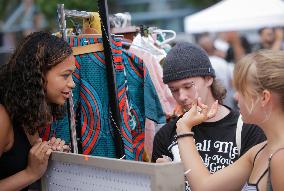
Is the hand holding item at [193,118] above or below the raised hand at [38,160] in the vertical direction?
above

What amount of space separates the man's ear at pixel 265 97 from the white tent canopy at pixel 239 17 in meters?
6.88

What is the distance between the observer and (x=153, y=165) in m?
2.02

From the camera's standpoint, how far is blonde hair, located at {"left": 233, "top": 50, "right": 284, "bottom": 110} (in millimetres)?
2141

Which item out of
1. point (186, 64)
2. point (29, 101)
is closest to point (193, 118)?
point (186, 64)

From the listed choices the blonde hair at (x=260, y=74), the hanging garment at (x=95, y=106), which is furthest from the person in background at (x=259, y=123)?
the hanging garment at (x=95, y=106)

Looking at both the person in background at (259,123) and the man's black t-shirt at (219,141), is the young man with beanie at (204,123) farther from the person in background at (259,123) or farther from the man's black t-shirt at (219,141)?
the person in background at (259,123)

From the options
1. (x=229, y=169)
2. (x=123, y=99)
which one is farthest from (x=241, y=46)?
(x=229, y=169)

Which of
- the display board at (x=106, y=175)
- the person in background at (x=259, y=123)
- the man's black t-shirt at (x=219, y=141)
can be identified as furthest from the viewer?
the man's black t-shirt at (x=219, y=141)

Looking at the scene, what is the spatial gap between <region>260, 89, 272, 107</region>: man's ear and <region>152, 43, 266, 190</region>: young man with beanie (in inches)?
24.8

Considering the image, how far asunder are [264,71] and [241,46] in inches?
292

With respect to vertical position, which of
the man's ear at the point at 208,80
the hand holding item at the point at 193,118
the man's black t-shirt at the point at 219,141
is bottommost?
Answer: the man's black t-shirt at the point at 219,141

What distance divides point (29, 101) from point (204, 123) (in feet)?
2.85

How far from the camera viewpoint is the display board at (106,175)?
6.64 ft

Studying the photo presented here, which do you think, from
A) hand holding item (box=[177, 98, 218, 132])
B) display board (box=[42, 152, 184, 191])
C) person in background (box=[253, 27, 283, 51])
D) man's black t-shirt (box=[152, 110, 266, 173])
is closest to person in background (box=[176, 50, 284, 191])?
hand holding item (box=[177, 98, 218, 132])
